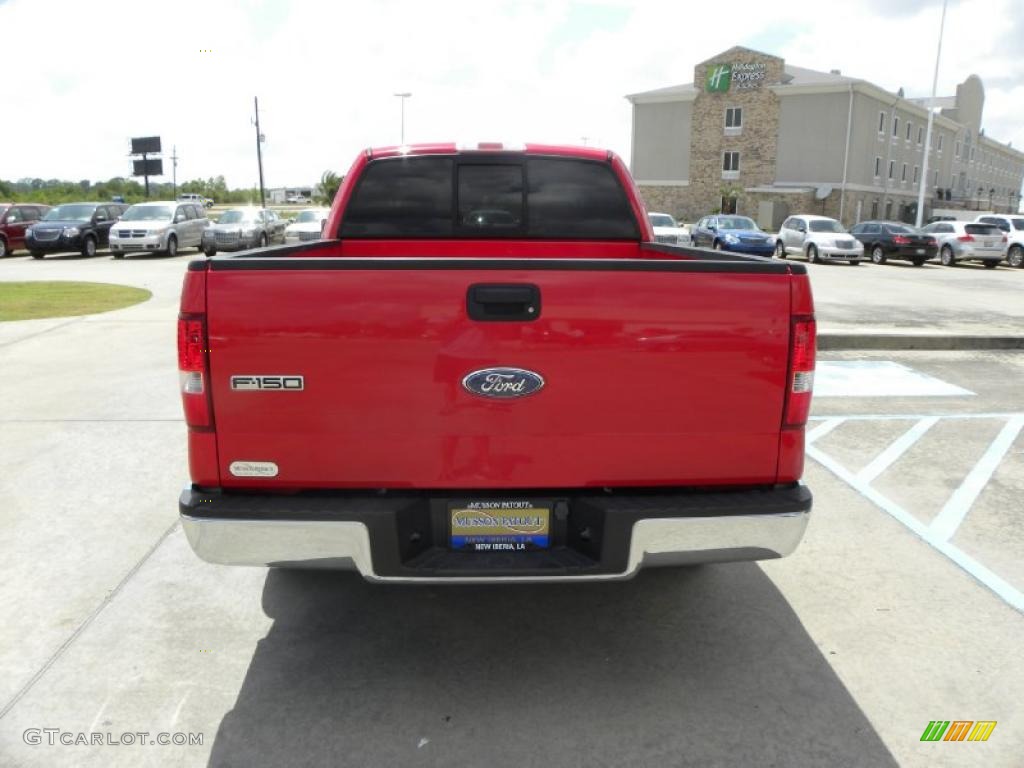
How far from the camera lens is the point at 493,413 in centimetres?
280

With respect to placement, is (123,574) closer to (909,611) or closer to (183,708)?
(183,708)

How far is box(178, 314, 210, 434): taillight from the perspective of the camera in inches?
107

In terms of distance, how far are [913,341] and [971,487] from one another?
230 inches

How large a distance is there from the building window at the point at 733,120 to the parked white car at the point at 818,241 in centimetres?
2880

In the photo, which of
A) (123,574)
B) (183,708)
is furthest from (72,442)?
(183,708)

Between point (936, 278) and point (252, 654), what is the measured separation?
23743mm

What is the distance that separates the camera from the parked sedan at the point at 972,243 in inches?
1095

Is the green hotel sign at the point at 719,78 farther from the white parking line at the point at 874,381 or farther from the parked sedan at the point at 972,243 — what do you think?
the white parking line at the point at 874,381

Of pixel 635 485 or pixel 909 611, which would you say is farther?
pixel 909 611

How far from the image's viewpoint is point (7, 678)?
3.21 metres

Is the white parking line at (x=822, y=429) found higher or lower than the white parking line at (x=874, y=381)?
lower

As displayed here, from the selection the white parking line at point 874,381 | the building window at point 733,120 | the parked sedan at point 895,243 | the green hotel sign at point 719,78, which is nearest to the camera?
the white parking line at point 874,381

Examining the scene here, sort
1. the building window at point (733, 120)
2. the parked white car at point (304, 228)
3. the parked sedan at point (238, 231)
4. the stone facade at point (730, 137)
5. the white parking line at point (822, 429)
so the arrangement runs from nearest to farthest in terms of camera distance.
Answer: the white parking line at point (822, 429) < the parked white car at point (304, 228) < the parked sedan at point (238, 231) < the stone facade at point (730, 137) < the building window at point (733, 120)

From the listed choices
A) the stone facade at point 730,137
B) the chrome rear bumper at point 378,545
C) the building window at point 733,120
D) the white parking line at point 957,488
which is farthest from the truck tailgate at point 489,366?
the building window at point 733,120
